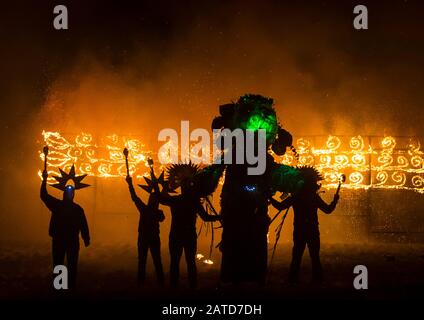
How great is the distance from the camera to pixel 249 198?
19.4 feet

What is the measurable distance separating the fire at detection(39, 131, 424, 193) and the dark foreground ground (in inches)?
94.3

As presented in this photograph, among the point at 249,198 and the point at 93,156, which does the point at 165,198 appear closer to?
the point at 249,198

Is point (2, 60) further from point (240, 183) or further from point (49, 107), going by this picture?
point (240, 183)

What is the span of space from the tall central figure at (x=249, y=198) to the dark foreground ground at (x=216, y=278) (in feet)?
1.09

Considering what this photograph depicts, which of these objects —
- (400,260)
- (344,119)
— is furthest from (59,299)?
(344,119)

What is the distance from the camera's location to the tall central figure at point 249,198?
5.89 metres

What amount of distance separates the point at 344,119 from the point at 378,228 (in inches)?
159

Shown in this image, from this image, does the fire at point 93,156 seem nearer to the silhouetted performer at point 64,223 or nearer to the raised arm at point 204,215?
the silhouetted performer at point 64,223

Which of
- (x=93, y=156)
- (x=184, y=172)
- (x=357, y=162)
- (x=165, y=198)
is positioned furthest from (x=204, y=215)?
(x=93, y=156)

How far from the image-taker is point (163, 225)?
659 inches

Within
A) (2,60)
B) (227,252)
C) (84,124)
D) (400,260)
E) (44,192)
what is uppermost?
(2,60)

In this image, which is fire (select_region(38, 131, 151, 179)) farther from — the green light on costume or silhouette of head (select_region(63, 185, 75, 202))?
the green light on costume

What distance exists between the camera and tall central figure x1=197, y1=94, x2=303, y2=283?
589 cm

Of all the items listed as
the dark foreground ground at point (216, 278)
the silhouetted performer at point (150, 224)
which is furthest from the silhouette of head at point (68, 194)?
the dark foreground ground at point (216, 278)
